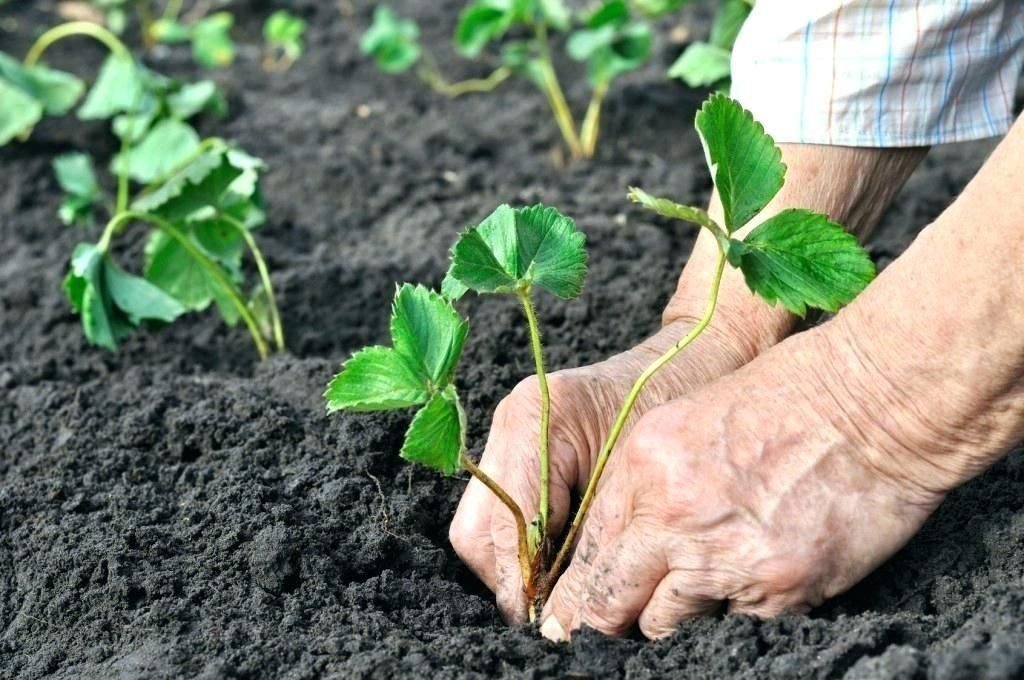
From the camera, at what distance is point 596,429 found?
167cm

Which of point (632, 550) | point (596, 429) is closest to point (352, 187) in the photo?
point (596, 429)

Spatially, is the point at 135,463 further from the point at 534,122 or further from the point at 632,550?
the point at 534,122

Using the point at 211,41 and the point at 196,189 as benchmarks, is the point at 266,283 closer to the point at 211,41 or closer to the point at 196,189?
the point at 196,189

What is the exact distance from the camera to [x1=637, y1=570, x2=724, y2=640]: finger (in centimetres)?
149

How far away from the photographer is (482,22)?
3.35 m

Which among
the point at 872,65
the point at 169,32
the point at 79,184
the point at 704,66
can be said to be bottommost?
the point at 169,32

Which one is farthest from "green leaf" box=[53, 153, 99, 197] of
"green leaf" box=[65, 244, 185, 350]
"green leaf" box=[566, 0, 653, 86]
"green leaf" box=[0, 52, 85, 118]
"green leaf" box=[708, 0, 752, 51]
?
"green leaf" box=[708, 0, 752, 51]

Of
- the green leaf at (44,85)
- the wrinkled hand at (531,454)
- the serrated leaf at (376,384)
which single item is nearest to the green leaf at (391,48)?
the green leaf at (44,85)

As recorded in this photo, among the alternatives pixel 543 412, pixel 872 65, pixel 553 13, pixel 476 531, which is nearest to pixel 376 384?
pixel 543 412

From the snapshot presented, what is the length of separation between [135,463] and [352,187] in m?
1.38

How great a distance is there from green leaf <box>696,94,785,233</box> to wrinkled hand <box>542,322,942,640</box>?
0.63 ft

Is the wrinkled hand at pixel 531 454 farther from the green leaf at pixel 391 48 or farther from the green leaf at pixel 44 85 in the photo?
the green leaf at pixel 391 48

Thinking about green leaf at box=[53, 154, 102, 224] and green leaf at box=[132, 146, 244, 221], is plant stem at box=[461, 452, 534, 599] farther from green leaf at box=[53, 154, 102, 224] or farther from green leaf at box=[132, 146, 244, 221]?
green leaf at box=[53, 154, 102, 224]

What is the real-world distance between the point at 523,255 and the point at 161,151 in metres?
1.65
